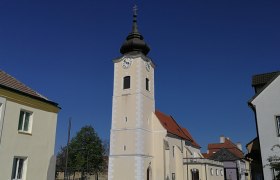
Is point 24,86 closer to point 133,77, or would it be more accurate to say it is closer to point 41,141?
point 41,141

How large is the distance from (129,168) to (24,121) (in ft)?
73.2

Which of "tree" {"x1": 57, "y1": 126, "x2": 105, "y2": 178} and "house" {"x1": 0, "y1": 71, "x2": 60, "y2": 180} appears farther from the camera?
"tree" {"x1": 57, "y1": 126, "x2": 105, "y2": 178}

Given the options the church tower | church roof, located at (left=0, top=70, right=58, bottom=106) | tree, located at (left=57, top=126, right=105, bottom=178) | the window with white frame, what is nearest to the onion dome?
the church tower

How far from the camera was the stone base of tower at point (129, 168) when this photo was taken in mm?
34625

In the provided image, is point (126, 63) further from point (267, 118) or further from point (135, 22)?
point (267, 118)

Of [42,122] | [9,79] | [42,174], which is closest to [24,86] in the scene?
[9,79]

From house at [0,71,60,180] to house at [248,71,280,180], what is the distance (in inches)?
473

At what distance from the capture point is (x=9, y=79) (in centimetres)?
1553

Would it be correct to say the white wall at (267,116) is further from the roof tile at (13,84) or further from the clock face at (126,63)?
the clock face at (126,63)

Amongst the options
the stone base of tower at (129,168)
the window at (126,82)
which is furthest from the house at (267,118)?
the window at (126,82)

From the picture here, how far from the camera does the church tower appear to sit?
35.5m

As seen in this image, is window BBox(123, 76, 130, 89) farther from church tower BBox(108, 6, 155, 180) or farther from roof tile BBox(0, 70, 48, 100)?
roof tile BBox(0, 70, 48, 100)

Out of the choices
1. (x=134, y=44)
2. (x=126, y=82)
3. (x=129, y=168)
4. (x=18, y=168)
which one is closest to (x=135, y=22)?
(x=134, y=44)

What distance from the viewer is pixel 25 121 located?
48.9 feet
